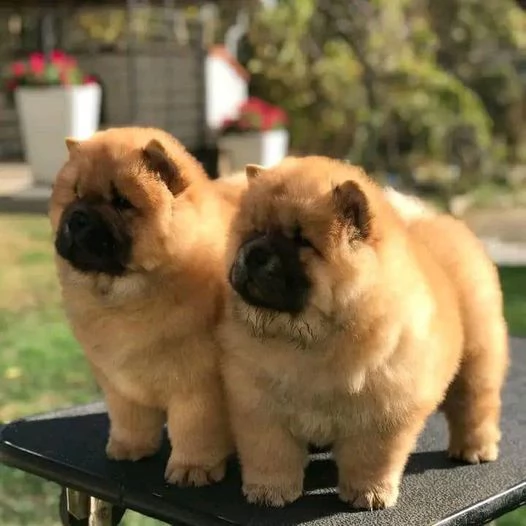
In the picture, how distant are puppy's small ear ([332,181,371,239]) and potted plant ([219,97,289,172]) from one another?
8.01 m

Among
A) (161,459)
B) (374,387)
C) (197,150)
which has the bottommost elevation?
(197,150)

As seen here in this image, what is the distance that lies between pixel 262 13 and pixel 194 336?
32.7 feet

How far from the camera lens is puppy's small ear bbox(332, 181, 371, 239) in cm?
169

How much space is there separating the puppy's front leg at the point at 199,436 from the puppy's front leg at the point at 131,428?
4.4 inches

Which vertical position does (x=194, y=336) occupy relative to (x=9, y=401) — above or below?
above

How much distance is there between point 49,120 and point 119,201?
24.1 feet

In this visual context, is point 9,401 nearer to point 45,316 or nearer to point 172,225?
point 45,316

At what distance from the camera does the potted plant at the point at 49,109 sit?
871 cm

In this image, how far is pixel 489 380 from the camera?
2191 millimetres

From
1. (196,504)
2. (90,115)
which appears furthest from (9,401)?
(90,115)

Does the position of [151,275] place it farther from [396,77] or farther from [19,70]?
[396,77]

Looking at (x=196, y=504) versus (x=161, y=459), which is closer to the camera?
(x=196, y=504)

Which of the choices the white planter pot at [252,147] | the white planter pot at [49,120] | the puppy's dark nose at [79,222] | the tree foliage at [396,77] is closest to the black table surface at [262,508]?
the puppy's dark nose at [79,222]

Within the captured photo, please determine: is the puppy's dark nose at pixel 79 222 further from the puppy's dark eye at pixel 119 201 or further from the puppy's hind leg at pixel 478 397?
the puppy's hind leg at pixel 478 397
